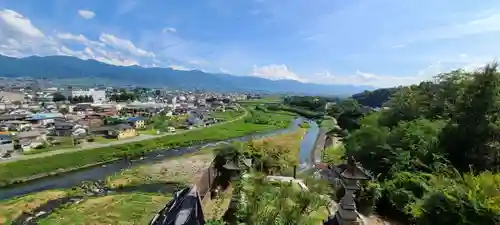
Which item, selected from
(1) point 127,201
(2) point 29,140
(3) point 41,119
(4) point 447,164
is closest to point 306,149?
(1) point 127,201

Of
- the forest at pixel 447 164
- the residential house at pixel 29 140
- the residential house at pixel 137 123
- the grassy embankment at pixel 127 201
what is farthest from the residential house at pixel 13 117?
the forest at pixel 447 164

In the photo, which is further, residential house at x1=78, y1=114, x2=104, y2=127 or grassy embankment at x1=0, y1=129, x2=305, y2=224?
residential house at x1=78, y1=114, x2=104, y2=127

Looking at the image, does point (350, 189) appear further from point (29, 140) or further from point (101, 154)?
point (29, 140)

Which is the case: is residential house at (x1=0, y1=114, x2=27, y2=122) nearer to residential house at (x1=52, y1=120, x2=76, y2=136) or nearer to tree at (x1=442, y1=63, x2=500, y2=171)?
residential house at (x1=52, y1=120, x2=76, y2=136)

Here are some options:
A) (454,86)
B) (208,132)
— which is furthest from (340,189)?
(208,132)

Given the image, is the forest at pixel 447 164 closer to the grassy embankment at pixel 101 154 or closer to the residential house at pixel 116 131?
the grassy embankment at pixel 101 154

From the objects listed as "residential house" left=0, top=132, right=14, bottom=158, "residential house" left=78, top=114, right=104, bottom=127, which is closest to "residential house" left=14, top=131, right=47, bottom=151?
"residential house" left=0, top=132, right=14, bottom=158
